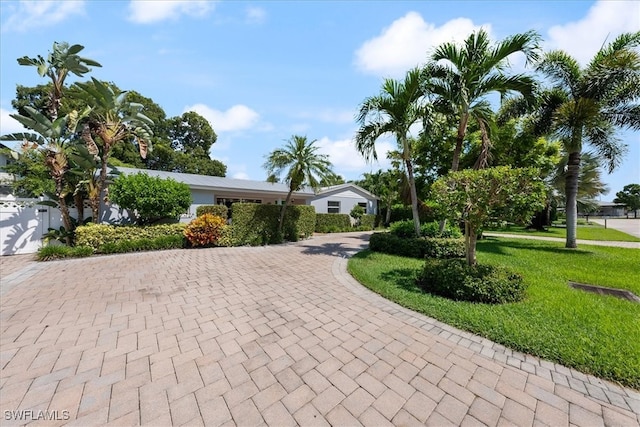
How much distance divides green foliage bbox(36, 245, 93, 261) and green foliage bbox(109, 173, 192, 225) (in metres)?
2.07

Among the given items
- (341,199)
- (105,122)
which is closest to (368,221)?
(341,199)

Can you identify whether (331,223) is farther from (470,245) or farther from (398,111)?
(470,245)

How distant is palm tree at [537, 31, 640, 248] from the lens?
8.39 m

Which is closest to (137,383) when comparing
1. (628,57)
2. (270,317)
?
(270,317)

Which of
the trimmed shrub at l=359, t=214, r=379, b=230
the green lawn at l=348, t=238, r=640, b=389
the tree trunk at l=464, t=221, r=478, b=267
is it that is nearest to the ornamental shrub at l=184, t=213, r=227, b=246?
the green lawn at l=348, t=238, r=640, b=389

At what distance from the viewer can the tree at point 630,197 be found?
50.2 metres

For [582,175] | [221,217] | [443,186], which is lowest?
[221,217]

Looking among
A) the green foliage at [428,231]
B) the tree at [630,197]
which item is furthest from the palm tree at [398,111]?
the tree at [630,197]

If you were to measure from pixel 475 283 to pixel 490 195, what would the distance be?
170 centimetres

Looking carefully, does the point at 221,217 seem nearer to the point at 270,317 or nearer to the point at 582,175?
the point at 270,317

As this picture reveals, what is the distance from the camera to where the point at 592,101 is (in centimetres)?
893

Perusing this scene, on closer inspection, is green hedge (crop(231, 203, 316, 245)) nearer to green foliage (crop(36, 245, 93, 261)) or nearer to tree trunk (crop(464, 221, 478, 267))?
green foliage (crop(36, 245, 93, 261))

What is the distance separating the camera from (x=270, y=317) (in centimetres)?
387

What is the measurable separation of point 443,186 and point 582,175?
25251mm
